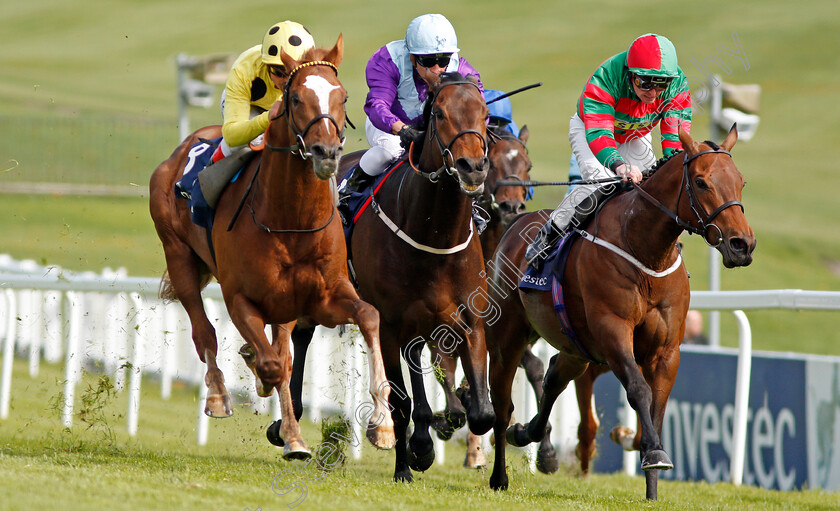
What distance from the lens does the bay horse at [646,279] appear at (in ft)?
17.8

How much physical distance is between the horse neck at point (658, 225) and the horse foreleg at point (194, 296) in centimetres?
251

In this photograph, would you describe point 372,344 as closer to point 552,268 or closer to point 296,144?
point 296,144

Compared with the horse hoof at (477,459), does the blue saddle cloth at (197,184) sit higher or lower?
higher

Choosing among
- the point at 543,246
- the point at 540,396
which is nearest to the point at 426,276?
the point at 543,246

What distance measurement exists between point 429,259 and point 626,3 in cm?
5868

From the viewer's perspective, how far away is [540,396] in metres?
7.53

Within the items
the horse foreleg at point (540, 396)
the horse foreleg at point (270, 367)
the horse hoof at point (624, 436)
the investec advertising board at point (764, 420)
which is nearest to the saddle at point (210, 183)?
the horse foreleg at point (270, 367)

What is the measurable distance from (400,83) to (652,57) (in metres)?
1.58

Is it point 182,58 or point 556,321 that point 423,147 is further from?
point 182,58

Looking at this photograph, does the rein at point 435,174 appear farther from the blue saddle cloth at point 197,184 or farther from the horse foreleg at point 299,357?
the horse foreleg at point 299,357

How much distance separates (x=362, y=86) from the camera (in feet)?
162

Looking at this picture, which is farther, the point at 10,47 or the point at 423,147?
the point at 10,47

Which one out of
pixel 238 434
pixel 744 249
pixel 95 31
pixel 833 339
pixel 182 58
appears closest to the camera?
pixel 744 249

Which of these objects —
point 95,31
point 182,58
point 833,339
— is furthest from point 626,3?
point 182,58
